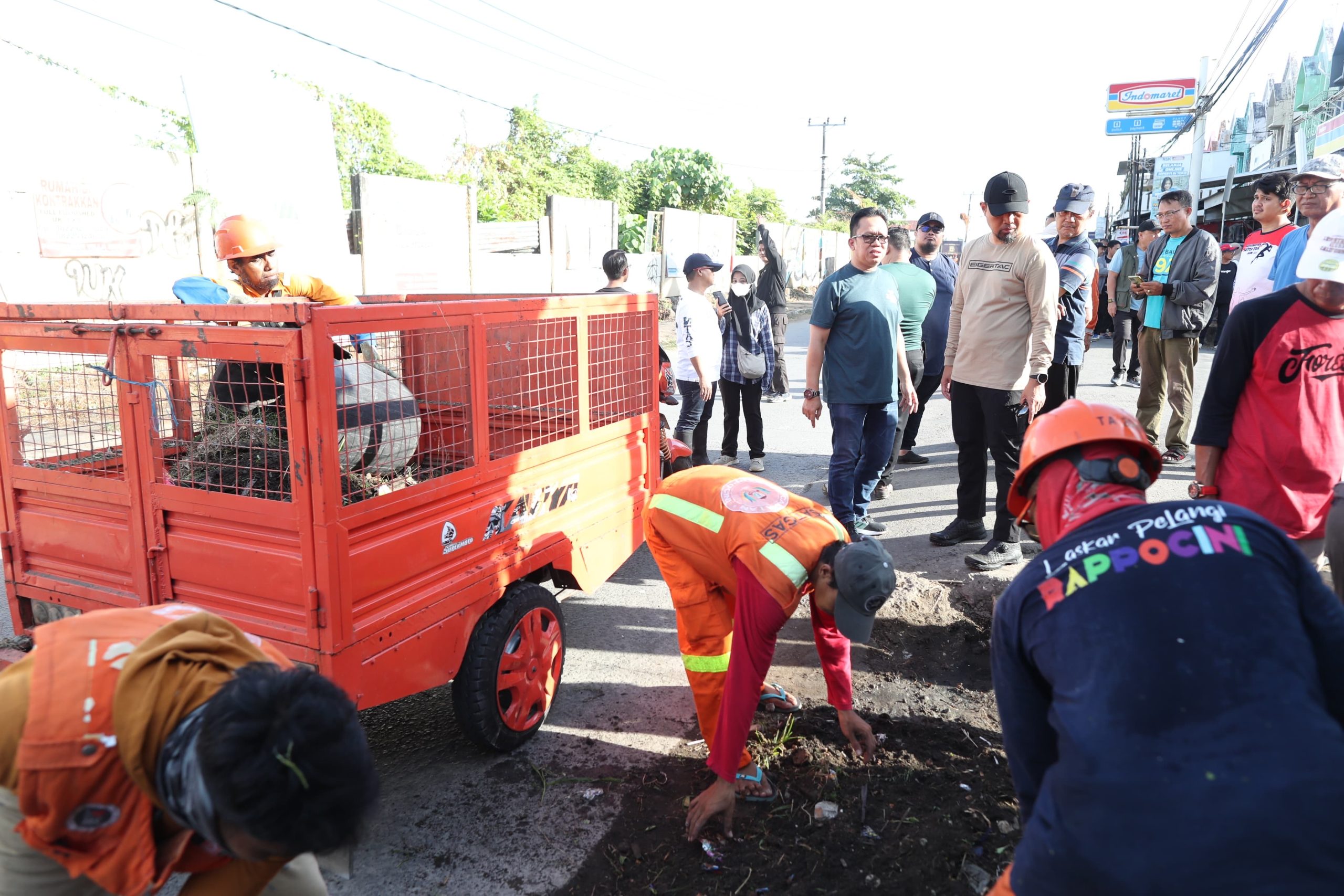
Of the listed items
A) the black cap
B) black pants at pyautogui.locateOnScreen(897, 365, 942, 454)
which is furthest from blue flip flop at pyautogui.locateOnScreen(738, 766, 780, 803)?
black pants at pyautogui.locateOnScreen(897, 365, 942, 454)

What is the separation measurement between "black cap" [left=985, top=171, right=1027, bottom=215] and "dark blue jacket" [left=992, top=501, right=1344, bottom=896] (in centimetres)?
372

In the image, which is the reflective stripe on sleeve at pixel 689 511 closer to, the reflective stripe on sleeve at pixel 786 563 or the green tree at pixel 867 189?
the reflective stripe on sleeve at pixel 786 563

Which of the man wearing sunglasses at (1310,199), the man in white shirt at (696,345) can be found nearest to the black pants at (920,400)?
the man in white shirt at (696,345)

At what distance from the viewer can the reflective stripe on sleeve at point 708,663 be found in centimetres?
292

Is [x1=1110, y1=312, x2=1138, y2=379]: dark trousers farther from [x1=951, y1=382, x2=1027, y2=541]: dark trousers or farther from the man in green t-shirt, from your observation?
[x1=951, y1=382, x2=1027, y2=541]: dark trousers

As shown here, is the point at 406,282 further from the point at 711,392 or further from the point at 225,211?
the point at 711,392

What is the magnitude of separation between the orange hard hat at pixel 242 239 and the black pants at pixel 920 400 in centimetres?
493

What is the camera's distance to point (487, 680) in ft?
10.2

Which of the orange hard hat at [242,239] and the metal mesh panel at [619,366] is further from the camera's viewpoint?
the metal mesh panel at [619,366]

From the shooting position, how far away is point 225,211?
11.6 m

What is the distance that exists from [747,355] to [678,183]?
25.0 meters

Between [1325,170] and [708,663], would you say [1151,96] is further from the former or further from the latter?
[708,663]

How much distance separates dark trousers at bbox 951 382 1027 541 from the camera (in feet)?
16.4

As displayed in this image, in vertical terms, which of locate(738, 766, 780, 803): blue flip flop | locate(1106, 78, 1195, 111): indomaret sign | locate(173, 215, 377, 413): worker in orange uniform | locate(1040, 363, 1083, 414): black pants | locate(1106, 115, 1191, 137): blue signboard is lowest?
locate(738, 766, 780, 803): blue flip flop
